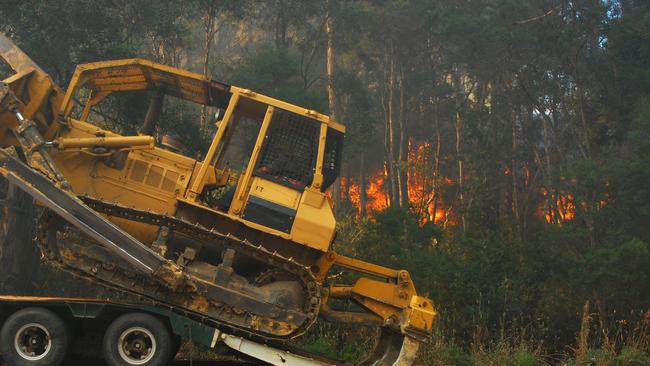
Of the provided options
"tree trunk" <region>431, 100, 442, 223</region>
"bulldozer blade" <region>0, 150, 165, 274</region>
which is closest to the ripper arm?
"bulldozer blade" <region>0, 150, 165, 274</region>

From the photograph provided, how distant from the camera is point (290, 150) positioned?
890 cm

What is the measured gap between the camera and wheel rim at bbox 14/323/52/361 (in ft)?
25.8

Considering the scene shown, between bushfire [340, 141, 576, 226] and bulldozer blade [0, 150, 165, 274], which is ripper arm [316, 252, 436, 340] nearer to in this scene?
bulldozer blade [0, 150, 165, 274]

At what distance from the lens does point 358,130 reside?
3828 cm

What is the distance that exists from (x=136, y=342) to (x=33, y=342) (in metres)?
1.13

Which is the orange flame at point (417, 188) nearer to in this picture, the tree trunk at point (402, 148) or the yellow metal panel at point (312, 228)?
the tree trunk at point (402, 148)

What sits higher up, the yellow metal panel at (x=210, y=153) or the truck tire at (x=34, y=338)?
the yellow metal panel at (x=210, y=153)

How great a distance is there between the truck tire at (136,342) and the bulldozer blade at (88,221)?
607mm

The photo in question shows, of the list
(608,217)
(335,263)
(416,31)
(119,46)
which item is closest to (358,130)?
(416,31)

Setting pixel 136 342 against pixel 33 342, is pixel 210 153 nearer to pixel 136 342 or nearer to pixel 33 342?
pixel 136 342

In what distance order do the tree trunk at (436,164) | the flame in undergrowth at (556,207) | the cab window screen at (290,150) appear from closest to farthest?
the cab window screen at (290,150)
the flame in undergrowth at (556,207)
the tree trunk at (436,164)

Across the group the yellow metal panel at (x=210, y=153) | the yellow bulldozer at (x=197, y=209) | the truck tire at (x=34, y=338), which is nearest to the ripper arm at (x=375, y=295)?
the yellow bulldozer at (x=197, y=209)

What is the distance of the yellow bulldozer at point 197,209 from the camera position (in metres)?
8.10

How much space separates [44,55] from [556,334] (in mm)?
12778
